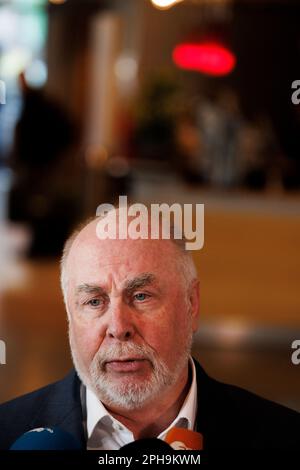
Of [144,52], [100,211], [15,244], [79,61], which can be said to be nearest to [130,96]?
[79,61]

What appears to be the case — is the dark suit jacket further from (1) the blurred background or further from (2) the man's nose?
(1) the blurred background

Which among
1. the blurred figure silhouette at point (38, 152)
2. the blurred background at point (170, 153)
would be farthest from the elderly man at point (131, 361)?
the blurred figure silhouette at point (38, 152)

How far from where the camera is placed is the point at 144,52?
493 centimetres

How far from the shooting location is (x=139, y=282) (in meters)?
0.90

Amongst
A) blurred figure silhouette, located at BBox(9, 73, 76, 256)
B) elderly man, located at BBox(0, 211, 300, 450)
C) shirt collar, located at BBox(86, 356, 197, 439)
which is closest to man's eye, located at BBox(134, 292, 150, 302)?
elderly man, located at BBox(0, 211, 300, 450)

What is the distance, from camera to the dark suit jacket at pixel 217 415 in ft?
3.04

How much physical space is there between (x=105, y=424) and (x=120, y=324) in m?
0.11

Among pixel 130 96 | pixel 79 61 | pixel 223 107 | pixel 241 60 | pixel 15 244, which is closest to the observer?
pixel 241 60

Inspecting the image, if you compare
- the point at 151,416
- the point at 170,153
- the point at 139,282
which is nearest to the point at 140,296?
the point at 139,282

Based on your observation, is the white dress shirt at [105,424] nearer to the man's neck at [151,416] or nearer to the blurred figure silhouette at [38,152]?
the man's neck at [151,416]

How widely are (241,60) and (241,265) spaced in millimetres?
1726

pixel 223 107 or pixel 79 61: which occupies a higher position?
pixel 79 61

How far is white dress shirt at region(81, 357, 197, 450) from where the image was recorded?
36.0 inches
